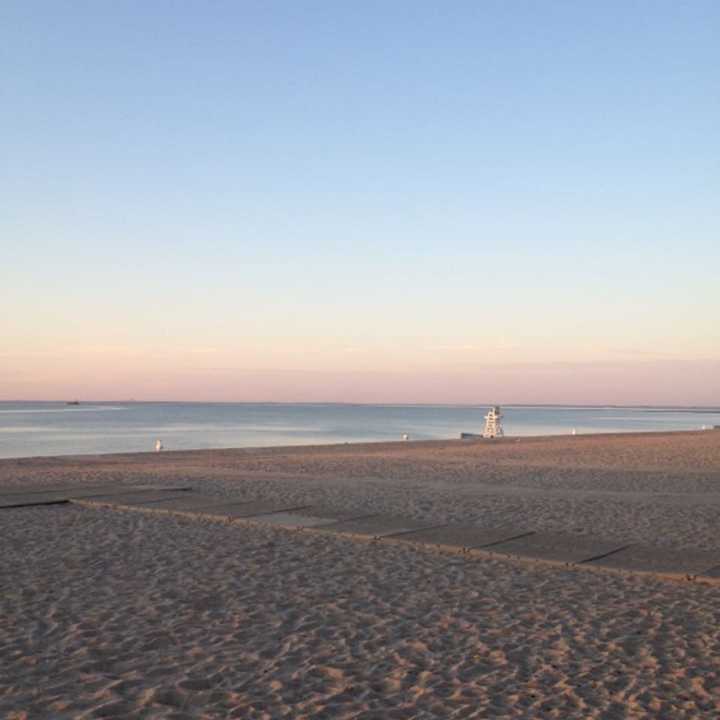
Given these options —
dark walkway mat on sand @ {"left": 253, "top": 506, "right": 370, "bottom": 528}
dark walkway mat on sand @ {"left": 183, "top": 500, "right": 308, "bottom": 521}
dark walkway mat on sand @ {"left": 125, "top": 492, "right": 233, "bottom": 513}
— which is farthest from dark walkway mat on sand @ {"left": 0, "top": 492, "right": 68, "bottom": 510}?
dark walkway mat on sand @ {"left": 253, "top": 506, "right": 370, "bottom": 528}

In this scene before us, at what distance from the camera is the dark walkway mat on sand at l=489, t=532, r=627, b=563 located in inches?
350

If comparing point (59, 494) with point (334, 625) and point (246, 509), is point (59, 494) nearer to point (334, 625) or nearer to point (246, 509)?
point (246, 509)

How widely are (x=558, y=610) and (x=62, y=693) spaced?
4035 mm

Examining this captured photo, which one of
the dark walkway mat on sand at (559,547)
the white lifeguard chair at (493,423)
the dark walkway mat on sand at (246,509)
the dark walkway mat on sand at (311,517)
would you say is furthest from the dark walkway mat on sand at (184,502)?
the white lifeguard chair at (493,423)

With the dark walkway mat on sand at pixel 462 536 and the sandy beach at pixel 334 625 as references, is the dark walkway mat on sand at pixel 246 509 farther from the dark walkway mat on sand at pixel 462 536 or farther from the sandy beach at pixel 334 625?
the dark walkway mat on sand at pixel 462 536

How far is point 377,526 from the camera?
1085 cm

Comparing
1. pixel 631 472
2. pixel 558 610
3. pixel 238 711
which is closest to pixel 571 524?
pixel 558 610

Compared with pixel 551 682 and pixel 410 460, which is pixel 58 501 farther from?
pixel 410 460

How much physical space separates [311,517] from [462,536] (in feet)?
8.33

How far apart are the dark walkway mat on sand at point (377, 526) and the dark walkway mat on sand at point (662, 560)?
2.78 m

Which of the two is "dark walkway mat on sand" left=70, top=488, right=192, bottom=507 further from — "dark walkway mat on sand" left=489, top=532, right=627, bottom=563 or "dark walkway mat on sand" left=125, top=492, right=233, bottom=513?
"dark walkway mat on sand" left=489, top=532, right=627, bottom=563

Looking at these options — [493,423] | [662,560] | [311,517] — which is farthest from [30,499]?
[493,423]

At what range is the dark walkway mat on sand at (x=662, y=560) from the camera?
26.8 feet

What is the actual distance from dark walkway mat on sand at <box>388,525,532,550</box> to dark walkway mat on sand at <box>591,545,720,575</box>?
1466 millimetres
